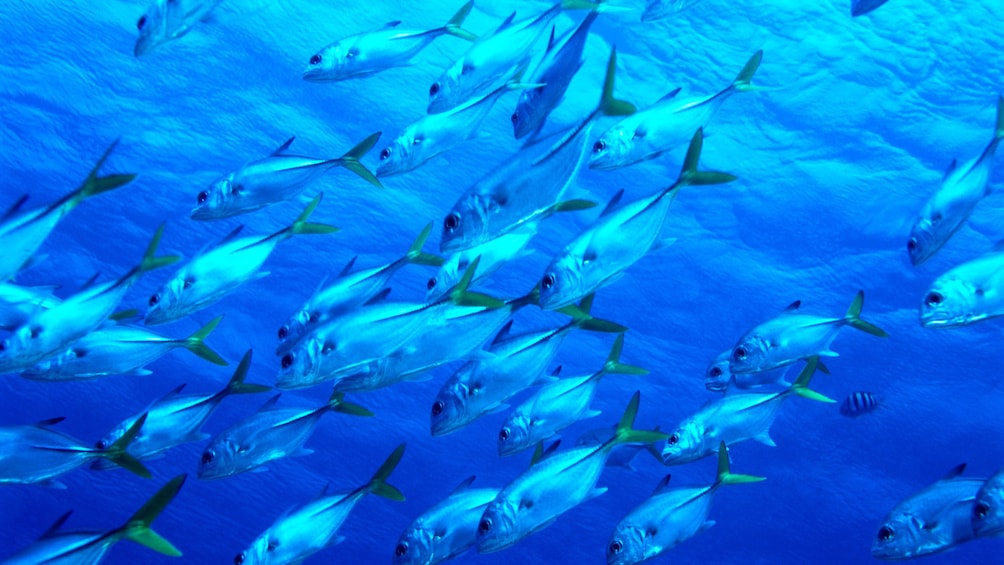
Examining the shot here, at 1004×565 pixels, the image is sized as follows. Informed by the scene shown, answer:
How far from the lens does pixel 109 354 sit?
4.73 m

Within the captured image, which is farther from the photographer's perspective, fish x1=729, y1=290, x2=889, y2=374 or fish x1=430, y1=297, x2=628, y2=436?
fish x1=729, y1=290, x2=889, y2=374

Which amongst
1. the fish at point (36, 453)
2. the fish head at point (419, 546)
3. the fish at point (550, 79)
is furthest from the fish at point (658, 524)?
the fish at point (36, 453)

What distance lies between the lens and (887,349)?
59.1 feet

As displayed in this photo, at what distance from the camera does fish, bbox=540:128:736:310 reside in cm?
380

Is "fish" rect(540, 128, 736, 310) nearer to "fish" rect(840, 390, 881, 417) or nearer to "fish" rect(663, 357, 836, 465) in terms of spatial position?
"fish" rect(663, 357, 836, 465)

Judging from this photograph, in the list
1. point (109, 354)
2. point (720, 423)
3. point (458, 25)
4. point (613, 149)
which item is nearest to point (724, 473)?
point (720, 423)

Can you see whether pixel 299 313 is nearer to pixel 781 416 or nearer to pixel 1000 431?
pixel 781 416

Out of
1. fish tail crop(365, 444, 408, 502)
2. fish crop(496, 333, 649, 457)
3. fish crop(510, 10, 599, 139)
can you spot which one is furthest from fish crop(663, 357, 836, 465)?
fish crop(510, 10, 599, 139)

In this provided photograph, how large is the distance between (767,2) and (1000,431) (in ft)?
48.6

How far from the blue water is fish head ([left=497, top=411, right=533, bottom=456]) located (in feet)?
27.3

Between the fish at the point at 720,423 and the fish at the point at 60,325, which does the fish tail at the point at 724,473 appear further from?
the fish at the point at 60,325

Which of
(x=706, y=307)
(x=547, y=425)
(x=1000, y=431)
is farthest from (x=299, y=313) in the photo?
(x=1000, y=431)

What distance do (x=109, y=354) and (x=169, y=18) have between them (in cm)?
209

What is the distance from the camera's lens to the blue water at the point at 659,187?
1250 centimetres
